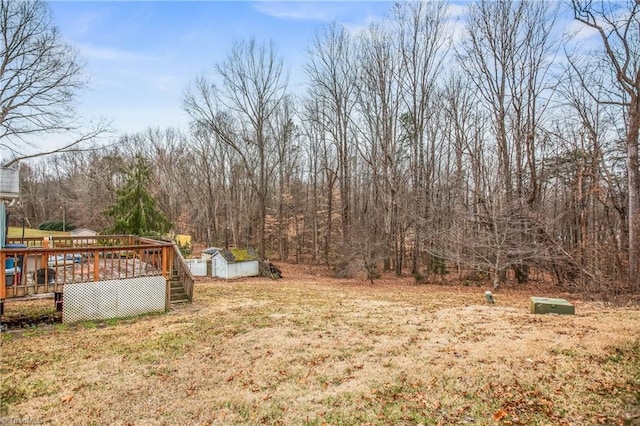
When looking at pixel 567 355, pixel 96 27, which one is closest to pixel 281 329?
pixel 567 355

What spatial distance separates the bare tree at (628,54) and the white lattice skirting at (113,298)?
535 inches

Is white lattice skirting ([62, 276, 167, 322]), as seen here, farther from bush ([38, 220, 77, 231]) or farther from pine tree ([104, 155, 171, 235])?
bush ([38, 220, 77, 231])

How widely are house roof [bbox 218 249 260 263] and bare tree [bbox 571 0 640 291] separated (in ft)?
51.5

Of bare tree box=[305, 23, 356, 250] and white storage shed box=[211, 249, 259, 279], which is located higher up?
bare tree box=[305, 23, 356, 250]

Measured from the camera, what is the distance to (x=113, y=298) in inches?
313

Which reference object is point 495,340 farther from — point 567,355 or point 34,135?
point 34,135

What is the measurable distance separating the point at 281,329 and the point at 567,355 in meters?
4.70

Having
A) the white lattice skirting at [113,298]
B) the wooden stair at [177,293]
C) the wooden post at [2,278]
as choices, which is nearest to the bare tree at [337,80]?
the wooden stair at [177,293]

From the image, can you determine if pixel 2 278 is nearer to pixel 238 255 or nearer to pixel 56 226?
pixel 238 255

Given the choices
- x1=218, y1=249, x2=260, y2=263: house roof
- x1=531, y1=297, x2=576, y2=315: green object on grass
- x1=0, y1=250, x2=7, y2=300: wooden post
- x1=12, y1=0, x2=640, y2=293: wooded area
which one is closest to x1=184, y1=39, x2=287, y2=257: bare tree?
x1=12, y1=0, x2=640, y2=293: wooded area

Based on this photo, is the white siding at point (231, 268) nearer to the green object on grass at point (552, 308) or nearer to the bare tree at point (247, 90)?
the bare tree at point (247, 90)

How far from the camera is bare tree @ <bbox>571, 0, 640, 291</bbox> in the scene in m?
10.8

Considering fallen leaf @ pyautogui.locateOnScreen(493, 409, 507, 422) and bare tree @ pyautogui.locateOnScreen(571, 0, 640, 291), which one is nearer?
fallen leaf @ pyautogui.locateOnScreen(493, 409, 507, 422)

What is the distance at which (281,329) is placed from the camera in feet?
22.4
